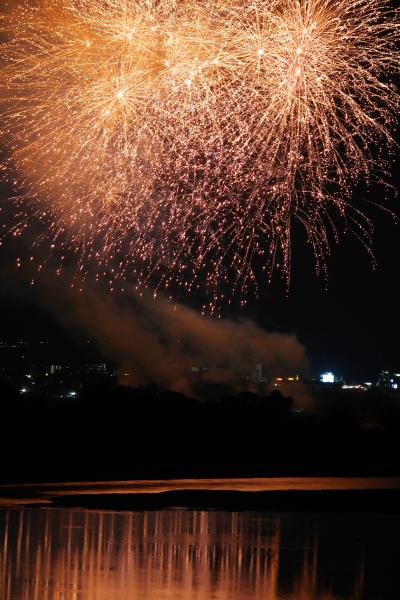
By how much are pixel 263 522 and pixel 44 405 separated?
23393 mm

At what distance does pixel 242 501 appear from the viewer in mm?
24984

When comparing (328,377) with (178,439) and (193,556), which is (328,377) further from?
(193,556)

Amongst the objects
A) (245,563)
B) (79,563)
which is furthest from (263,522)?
(79,563)

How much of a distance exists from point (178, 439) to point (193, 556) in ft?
70.7

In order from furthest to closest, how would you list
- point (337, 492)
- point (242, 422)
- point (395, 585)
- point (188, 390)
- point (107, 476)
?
1. point (188, 390)
2. point (242, 422)
3. point (107, 476)
4. point (337, 492)
5. point (395, 585)

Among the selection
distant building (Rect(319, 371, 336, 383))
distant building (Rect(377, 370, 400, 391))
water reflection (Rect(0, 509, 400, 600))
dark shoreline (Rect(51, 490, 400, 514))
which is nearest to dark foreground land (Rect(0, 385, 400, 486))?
dark shoreline (Rect(51, 490, 400, 514))

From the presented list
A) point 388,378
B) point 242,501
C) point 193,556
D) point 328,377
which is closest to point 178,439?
point 242,501

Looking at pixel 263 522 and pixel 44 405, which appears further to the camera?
pixel 44 405

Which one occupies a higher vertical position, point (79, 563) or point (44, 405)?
point (44, 405)

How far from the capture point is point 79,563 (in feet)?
51.1

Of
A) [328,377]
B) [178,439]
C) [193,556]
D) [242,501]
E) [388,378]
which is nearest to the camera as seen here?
[193,556]

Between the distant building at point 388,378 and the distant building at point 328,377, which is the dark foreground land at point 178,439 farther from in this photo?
the distant building at point 388,378

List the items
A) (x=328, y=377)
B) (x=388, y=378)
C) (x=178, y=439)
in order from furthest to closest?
(x=388, y=378) < (x=328, y=377) < (x=178, y=439)

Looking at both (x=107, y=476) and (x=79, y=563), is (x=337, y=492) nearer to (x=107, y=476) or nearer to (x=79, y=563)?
(x=107, y=476)
